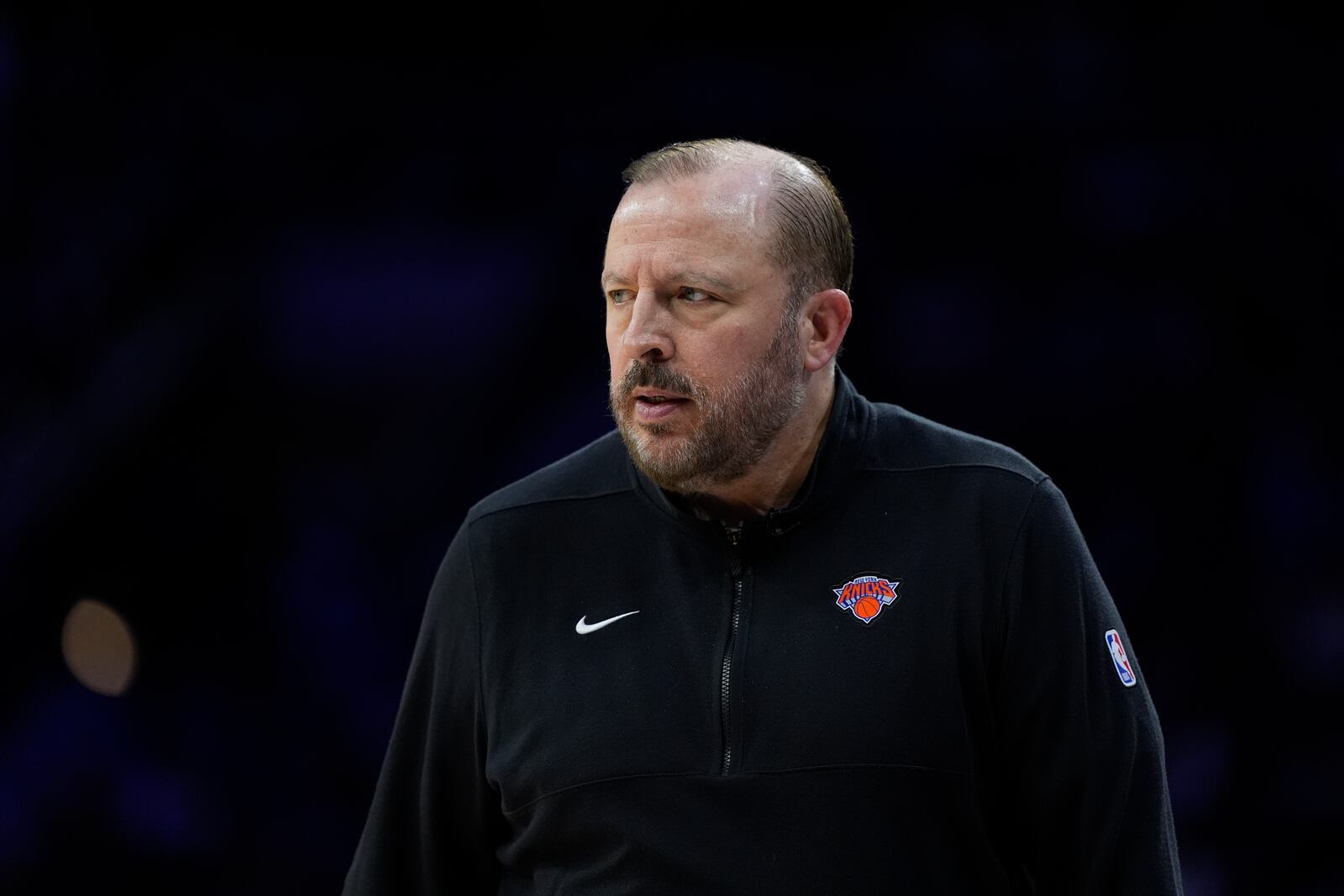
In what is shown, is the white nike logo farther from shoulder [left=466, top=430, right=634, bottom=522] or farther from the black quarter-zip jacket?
shoulder [left=466, top=430, right=634, bottom=522]

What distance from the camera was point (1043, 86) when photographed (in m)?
3.25

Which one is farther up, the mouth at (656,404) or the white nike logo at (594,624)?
the mouth at (656,404)

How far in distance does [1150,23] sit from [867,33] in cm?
57

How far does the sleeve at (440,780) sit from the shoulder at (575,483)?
8 cm

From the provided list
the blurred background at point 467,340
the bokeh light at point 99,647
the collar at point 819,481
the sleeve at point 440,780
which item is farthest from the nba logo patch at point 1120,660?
the bokeh light at point 99,647

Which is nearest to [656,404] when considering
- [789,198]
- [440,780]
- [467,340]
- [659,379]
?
[659,379]

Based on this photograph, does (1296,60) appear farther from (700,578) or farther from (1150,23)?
(700,578)

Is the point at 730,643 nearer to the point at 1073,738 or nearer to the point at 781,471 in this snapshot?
the point at 781,471

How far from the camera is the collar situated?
217cm

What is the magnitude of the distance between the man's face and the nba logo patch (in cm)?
54

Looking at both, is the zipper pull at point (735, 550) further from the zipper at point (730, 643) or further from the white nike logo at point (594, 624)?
the white nike logo at point (594, 624)

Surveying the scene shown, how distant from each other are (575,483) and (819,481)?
0.38 m

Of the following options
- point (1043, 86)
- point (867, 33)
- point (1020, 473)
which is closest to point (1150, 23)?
point (1043, 86)

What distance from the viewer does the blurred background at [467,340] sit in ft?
10.4
